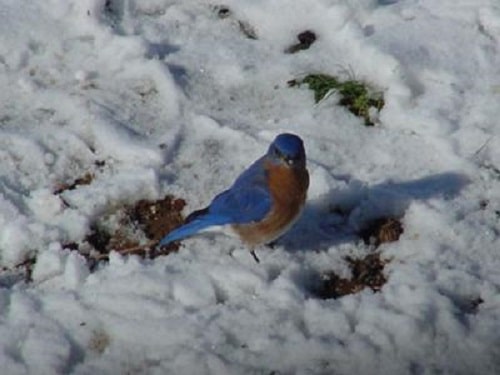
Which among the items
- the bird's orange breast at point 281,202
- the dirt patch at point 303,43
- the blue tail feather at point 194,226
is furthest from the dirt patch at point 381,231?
the dirt patch at point 303,43

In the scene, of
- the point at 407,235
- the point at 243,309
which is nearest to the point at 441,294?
the point at 407,235

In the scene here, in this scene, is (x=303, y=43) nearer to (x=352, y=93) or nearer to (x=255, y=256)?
(x=352, y=93)

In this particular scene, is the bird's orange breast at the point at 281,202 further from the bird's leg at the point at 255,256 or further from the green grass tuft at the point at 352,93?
the green grass tuft at the point at 352,93

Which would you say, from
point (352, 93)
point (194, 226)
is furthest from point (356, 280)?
point (352, 93)

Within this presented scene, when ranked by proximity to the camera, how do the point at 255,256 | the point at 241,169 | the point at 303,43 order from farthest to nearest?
the point at 303,43, the point at 241,169, the point at 255,256

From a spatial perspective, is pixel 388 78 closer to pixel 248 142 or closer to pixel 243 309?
pixel 248 142
